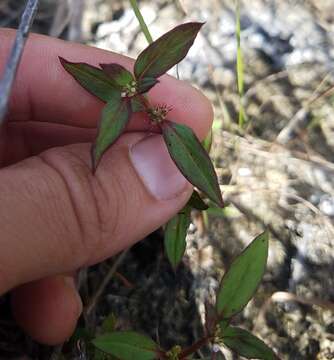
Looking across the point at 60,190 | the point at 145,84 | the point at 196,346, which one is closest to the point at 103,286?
the point at 196,346

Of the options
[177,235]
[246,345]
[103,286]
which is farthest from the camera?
[103,286]

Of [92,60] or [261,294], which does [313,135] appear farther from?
[92,60]

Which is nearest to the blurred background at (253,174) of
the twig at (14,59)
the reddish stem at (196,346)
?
the reddish stem at (196,346)

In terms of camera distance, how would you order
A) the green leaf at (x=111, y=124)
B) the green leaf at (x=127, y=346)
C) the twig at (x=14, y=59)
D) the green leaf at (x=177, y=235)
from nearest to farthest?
the twig at (x=14, y=59), the green leaf at (x=111, y=124), the green leaf at (x=127, y=346), the green leaf at (x=177, y=235)

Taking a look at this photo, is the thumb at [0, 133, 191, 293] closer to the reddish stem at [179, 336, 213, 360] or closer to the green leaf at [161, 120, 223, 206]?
the green leaf at [161, 120, 223, 206]

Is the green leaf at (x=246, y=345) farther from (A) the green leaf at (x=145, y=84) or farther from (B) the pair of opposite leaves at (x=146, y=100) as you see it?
(A) the green leaf at (x=145, y=84)

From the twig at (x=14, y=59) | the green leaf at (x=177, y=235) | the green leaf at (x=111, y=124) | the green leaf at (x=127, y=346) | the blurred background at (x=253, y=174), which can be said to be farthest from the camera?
the blurred background at (x=253, y=174)

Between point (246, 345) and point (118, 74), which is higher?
point (118, 74)

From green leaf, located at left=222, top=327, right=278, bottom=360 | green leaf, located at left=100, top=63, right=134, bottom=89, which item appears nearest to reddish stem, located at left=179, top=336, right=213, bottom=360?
green leaf, located at left=222, top=327, right=278, bottom=360

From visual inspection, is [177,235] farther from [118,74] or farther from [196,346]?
[118,74]
